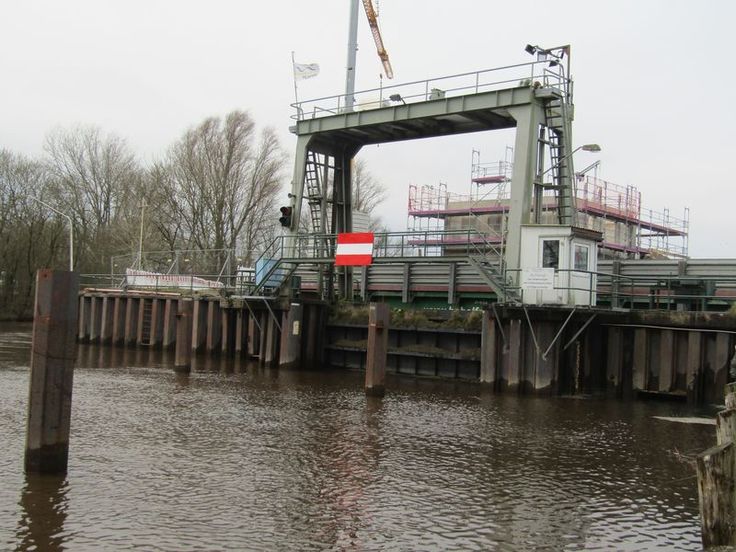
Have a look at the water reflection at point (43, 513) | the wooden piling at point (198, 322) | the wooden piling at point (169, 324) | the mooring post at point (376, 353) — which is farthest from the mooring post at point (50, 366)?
the wooden piling at point (169, 324)

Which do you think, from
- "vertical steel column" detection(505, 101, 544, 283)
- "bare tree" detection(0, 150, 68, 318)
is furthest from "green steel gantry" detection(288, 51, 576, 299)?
"bare tree" detection(0, 150, 68, 318)

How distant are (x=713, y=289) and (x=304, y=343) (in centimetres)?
1354

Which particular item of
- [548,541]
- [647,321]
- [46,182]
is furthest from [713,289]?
[46,182]

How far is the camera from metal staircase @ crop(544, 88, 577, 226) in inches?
910

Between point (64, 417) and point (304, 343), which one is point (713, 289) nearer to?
point (304, 343)

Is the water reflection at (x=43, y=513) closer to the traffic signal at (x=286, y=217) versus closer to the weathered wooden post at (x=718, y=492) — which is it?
the weathered wooden post at (x=718, y=492)

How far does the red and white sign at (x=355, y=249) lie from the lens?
2466 cm

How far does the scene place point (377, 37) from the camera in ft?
181

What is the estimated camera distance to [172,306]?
103ft

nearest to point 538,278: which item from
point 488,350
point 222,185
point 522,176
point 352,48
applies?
point 488,350

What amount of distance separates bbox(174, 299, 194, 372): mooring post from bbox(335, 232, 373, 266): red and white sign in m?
5.19

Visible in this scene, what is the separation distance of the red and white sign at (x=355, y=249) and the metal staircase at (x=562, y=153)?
6.25m

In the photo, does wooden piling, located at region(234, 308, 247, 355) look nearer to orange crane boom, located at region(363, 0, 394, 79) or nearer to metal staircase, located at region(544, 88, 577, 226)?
metal staircase, located at region(544, 88, 577, 226)

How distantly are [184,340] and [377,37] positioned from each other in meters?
38.3
